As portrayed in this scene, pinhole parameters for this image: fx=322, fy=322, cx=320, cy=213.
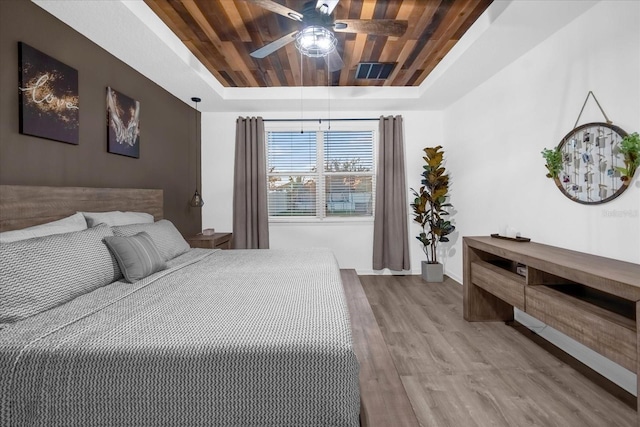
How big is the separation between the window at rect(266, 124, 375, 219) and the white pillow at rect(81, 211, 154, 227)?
2.24m

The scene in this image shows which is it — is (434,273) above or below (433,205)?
below

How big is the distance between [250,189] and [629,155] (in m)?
3.87

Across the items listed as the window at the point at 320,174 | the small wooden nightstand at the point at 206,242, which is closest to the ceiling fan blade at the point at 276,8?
the small wooden nightstand at the point at 206,242

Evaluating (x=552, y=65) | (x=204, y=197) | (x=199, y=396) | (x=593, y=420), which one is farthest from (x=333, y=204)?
(x=199, y=396)

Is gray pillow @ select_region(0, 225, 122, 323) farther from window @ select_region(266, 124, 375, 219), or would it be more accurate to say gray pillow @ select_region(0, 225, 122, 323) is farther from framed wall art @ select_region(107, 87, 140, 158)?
window @ select_region(266, 124, 375, 219)

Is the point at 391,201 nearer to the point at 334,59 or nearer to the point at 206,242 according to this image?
the point at 334,59

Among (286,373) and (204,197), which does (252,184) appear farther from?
(286,373)

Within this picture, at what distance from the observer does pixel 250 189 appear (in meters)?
4.55

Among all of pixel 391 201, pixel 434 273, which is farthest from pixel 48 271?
pixel 434 273

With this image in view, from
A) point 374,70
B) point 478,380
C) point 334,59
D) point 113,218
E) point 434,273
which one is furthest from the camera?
point 434,273

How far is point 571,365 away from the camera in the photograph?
7.06ft

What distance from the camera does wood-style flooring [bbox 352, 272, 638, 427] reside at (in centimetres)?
156

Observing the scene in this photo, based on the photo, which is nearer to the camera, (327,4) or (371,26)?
(327,4)

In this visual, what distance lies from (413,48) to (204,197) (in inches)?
131
